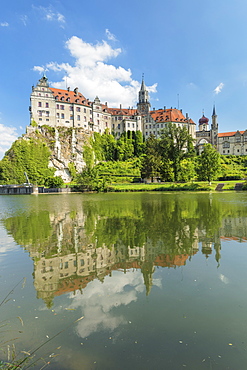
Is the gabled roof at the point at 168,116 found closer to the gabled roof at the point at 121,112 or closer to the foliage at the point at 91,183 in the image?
the gabled roof at the point at 121,112

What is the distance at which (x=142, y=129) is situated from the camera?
11294cm

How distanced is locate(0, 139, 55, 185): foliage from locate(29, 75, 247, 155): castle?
37.9 feet

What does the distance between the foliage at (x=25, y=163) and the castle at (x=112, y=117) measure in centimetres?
1157

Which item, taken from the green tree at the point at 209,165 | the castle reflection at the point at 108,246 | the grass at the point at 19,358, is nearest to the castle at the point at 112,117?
the green tree at the point at 209,165

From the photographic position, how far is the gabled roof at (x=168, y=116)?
11188 cm

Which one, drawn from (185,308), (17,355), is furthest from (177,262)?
(17,355)

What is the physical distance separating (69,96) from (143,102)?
38978mm

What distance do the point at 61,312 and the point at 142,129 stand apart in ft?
370

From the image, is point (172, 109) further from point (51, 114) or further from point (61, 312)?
point (61, 312)

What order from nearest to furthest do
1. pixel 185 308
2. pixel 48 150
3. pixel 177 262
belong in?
1. pixel 185 308
2. pixel 177 262
3. pixel 48 150

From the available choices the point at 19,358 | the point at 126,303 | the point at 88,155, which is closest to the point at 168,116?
the point at 88,155

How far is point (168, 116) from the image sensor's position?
112375mm

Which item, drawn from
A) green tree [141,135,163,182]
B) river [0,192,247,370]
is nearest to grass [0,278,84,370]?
river [0,192,247,370]

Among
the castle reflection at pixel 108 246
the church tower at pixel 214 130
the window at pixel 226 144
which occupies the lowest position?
the castle reflection at pixel 108 246
